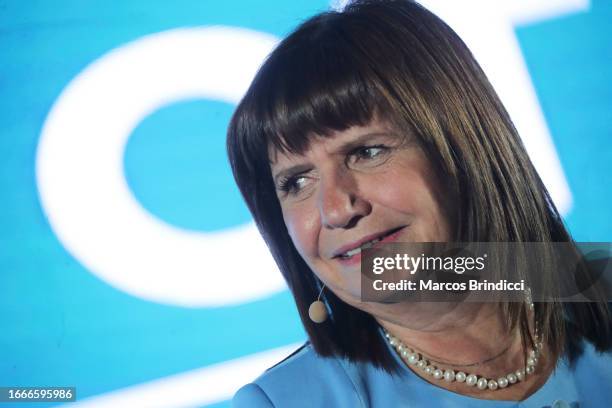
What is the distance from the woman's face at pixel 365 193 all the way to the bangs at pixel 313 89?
2 centimetres

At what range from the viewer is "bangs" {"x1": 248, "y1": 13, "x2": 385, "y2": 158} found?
896 millimetres

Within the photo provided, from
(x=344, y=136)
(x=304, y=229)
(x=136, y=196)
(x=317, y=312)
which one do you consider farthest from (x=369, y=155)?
(x=136, y=196)

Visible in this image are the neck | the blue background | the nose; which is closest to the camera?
the nose

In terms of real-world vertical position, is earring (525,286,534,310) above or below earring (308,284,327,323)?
below

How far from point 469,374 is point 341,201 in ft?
1.18

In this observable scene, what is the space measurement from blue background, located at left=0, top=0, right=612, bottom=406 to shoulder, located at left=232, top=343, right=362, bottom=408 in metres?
0.41

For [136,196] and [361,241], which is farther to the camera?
[136,196]

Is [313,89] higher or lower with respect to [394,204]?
higher

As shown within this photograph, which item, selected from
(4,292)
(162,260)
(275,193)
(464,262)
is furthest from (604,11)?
(4,292)

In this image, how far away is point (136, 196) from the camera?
1.42 metres

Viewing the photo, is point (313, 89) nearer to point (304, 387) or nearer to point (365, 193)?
point (365, 193)

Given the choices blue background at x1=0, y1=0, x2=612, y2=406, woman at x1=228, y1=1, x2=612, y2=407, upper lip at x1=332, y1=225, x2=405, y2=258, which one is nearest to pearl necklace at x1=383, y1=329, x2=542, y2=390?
woman at x1=228, y1=1, x2=612, y2=407

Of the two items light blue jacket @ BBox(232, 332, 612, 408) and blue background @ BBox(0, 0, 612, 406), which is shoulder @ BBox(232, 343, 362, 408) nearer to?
light blue jacket @ BBox(232, 332, 612, 408)

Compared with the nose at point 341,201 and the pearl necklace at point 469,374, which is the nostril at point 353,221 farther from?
the pearl necklace at point 469,374
